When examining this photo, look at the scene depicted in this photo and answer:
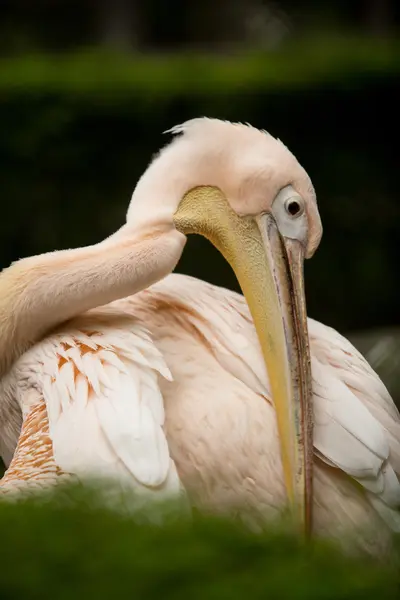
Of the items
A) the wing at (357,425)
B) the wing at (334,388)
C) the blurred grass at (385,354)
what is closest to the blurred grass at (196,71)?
the blurred grass at (385,354)

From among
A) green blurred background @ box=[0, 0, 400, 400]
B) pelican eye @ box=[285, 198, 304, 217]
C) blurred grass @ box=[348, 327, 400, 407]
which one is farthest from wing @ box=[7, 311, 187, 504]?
green blurred background @ box=[0, 0, 400, 400]

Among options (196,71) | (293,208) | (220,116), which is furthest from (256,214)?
(196,71)

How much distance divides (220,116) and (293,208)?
16.0 ft

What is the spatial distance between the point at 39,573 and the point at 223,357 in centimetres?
206

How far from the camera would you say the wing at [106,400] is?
3221mm

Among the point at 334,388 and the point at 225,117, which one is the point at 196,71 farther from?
the point at 334,388

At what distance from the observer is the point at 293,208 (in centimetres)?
387

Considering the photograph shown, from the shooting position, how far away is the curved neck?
3.84 meters

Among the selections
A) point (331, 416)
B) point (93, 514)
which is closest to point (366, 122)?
point (331, 416)

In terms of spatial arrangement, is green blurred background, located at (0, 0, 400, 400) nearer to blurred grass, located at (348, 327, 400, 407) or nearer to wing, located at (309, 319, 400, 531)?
blurred grass, located at (348, 327, 400, 407)

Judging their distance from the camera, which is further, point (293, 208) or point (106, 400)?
point (293, 208)

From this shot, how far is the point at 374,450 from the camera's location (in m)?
3.44

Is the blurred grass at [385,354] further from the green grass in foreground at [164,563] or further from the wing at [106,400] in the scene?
the green grass in foreground at [164,563]

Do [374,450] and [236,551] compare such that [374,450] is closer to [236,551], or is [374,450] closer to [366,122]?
[236,551]
